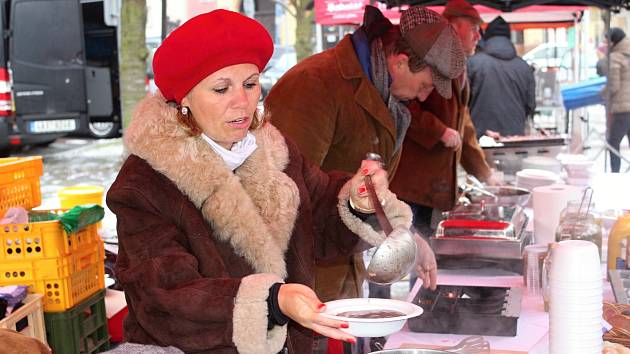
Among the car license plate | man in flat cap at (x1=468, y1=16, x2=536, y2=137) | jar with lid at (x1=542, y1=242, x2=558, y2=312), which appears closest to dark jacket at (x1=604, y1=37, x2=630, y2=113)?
man in flat cap at (x1=468, y1=16, x2=536, y2=137)

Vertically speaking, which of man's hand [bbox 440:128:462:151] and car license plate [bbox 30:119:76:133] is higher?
man's hand [bbox 440:128:462:151]

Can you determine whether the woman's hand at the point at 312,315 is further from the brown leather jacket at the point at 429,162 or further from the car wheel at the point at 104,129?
the car wheel at the point at 104,129

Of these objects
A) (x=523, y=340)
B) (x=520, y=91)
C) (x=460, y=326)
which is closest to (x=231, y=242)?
(x=460, y=326)

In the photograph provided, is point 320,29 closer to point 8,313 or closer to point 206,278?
point 8,313

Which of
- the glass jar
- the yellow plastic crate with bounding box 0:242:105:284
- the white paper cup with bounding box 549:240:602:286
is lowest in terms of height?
the yellow plastic crate with bounding box 0:242:105:284

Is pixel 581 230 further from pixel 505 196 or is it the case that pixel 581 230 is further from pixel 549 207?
pixel 505 196

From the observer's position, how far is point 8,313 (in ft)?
9.18

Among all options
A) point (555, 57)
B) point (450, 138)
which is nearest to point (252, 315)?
point (450, 138)

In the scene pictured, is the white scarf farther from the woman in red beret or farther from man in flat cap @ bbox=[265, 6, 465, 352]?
man in flat cap @ bbox=[265, 6, 465, 352]

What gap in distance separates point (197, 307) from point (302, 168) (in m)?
0.67

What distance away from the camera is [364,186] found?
2021mm

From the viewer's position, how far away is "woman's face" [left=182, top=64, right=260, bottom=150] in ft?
5.72

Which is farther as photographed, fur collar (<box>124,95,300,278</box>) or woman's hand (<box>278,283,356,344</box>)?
fur collar (<box>124,95,300,278</box>)

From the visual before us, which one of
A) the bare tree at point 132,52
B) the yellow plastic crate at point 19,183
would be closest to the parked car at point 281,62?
the bare tree at point 132,52
